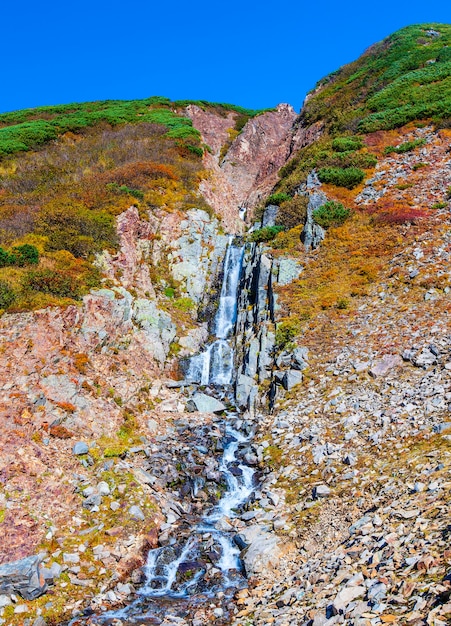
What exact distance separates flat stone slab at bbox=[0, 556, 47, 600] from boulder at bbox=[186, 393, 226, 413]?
10.8 metres

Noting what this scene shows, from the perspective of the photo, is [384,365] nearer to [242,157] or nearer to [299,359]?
[299,359]

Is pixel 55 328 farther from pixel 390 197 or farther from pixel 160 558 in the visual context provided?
pixel 390 197

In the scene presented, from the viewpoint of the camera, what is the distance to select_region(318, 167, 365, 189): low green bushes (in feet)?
109

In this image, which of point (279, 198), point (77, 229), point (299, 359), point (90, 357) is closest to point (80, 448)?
point (90, 357)

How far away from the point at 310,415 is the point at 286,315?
24.9 ft

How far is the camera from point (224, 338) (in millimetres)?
28344

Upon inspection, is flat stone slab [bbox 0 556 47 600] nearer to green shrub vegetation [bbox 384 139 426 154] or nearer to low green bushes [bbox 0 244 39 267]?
low green bushes [bbox 0 244 39 267]

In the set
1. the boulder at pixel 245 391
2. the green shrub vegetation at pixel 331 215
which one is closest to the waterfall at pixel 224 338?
the boulder at pixel 245 391

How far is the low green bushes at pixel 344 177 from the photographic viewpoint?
33188mm

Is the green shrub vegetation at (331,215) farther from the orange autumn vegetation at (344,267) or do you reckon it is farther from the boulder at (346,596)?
the boulder at (346,596)

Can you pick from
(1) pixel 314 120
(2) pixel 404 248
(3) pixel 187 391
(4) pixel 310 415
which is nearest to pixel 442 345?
(4) pixel 310 415

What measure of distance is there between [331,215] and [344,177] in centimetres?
561

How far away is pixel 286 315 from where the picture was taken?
77.0 feet

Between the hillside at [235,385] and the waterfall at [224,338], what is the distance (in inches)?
5.4
